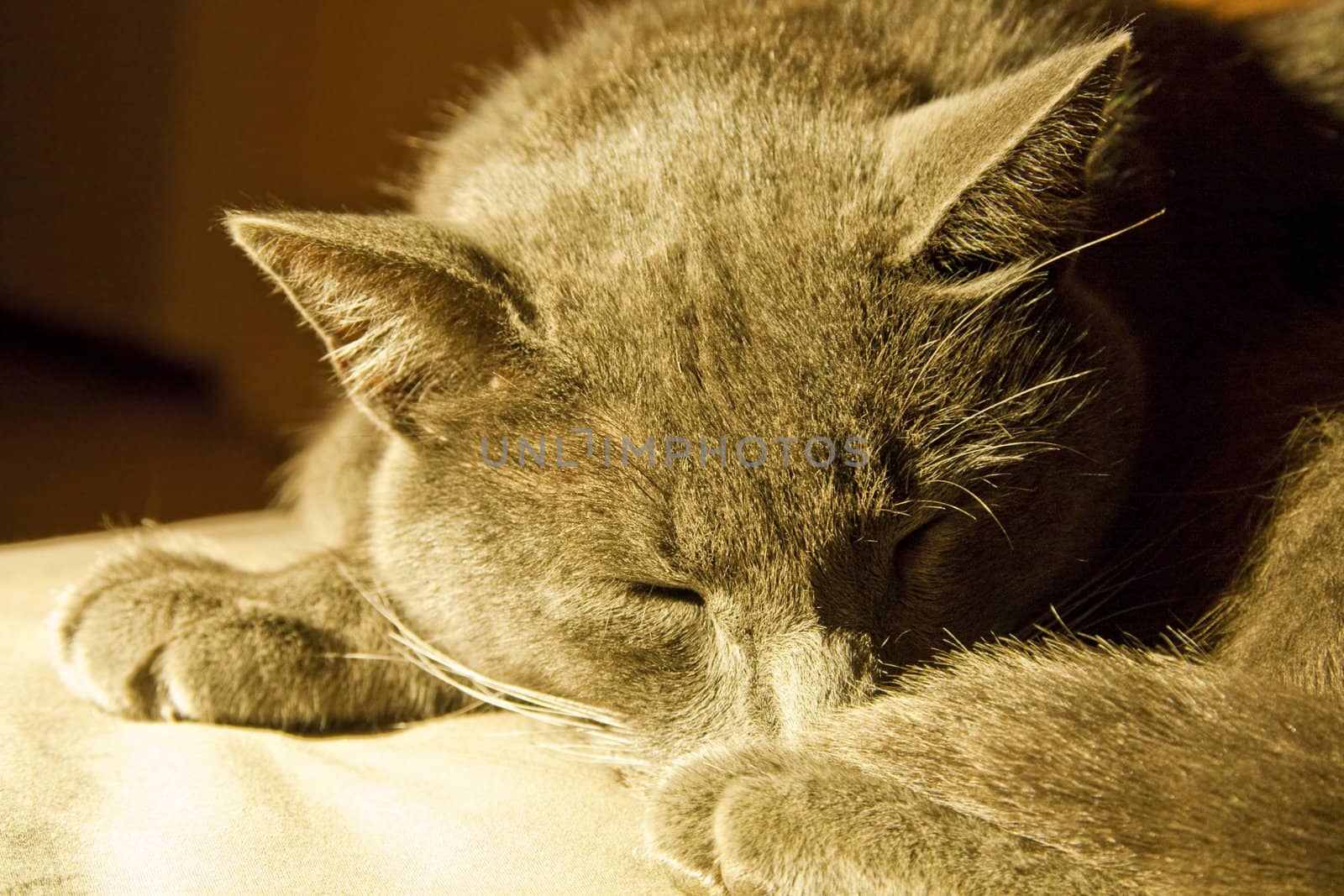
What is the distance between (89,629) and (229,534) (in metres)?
0.54

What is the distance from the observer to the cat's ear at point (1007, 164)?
0.87 m

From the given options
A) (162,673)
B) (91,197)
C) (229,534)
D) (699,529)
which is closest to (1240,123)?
(699,529)

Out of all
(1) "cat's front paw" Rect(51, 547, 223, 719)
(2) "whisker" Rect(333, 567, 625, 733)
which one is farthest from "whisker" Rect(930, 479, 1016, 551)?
(1) "cat's front paw" Rect(51, 547, 223, 719)

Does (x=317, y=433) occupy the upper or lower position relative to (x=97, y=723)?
upper

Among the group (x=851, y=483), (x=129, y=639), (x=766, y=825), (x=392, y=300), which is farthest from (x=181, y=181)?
(x=766, y=825)

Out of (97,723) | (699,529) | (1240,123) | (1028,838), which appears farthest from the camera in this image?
(1240,123)

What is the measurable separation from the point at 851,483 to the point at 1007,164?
0.93 ft

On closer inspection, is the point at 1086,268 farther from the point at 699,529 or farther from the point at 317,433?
the point at 317,433

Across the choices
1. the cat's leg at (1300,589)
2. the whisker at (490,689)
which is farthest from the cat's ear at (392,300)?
the cat's leg at (1300,589)

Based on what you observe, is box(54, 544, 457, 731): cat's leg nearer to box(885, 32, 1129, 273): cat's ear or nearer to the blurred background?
box(885, 32, 1129, 273): cat's ear

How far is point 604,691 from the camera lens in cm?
102

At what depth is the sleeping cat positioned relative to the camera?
764mm

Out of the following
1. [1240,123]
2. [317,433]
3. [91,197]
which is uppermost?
[91,197]

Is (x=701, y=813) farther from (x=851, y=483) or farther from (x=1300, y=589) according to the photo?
(x=1300, y=589)
